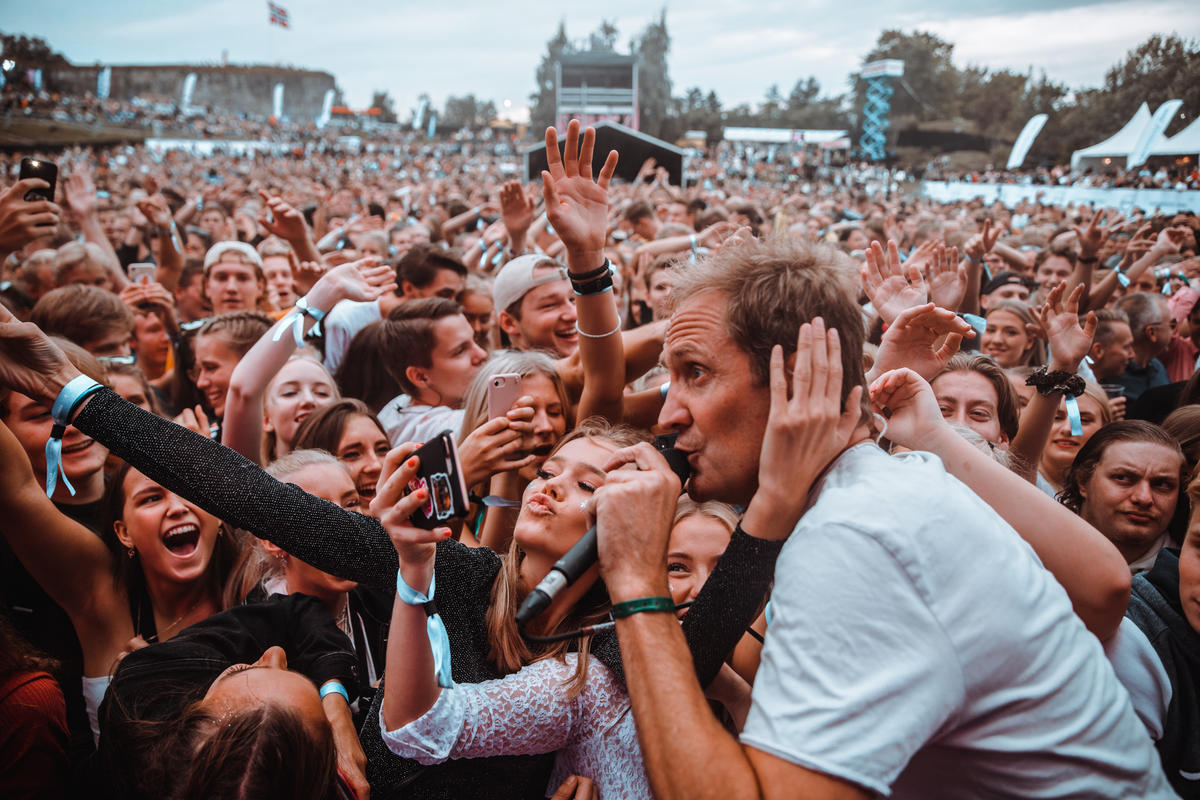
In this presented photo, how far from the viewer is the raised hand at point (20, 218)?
2637 mm

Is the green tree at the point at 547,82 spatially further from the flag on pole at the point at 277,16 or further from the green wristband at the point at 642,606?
the green wristband at the point at 642,606

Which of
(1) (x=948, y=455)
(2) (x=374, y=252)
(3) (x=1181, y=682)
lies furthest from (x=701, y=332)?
(2) (x=374, y=252)

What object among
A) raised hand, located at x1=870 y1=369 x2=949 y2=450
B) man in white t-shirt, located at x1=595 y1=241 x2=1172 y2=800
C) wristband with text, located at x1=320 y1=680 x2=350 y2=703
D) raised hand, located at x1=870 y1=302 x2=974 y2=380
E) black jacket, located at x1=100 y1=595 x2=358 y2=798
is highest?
raised hand, located at x1=870 y1=302 x2=974 y2=380

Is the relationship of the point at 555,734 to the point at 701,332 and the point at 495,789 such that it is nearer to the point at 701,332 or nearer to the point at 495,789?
the point at 495,789

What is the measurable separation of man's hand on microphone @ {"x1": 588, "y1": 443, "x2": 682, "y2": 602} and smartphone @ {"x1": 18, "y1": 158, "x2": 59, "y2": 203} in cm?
267

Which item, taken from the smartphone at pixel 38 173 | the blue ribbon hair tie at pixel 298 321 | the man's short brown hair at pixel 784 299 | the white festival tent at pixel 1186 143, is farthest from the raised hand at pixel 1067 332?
the white festival tent at pixel 1186 143

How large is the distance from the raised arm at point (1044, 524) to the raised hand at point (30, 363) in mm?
1964

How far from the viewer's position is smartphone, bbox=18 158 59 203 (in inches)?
111

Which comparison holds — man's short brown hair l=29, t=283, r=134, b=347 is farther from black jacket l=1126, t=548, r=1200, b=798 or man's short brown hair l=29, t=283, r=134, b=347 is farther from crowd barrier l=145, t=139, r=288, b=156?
crowd barrier l=145, t=139, r=288, b=156

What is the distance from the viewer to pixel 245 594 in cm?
252

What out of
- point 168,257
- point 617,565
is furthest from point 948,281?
point 168,257

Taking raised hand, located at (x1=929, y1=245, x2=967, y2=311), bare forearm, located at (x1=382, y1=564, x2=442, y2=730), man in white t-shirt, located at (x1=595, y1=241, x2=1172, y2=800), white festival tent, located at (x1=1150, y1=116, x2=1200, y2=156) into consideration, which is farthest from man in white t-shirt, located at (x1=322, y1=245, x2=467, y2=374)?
white festival tent, located at (x1=1150, y1=116, x2=1200, y2=156)

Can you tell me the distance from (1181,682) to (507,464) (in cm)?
182

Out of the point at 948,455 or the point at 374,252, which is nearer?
the point at 948,455
